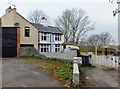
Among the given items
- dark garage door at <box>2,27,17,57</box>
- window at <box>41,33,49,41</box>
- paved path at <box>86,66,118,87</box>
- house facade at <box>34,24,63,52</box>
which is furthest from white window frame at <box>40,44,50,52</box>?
paved path at <box>86,66,118,87</box>

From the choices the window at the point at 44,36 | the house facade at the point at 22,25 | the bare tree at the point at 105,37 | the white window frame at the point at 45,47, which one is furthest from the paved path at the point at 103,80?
the bare tree at the point at 105,37

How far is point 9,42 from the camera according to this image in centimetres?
2523

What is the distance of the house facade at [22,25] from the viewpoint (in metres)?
36.0

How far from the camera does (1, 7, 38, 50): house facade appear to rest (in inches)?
1419

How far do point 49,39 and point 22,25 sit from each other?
1038cm

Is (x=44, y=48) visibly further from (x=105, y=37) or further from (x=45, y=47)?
(x=105, y=37)

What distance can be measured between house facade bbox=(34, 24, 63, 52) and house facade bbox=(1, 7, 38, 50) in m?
3.08

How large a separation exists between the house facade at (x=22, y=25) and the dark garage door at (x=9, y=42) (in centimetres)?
919

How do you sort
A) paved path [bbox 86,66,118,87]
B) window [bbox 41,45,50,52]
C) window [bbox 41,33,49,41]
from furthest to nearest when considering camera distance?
window [bbox 41,33,49,41], window [bbox 41,45,50,52], paved path [bbox 86,66,118,87]

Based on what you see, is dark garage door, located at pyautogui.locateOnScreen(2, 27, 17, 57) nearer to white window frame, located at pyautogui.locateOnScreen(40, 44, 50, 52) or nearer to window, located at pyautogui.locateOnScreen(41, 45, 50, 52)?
white window frame, located at pyautogui.locateOnScreen(40, 44, 50, 52)

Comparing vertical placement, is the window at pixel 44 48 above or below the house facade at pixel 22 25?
below

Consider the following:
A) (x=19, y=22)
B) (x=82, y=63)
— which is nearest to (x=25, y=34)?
(x=19, y=22)

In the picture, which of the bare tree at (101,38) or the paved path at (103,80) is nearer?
the paved path at (103,80)

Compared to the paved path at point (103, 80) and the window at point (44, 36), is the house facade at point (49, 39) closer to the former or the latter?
the window at point (44, 36)
